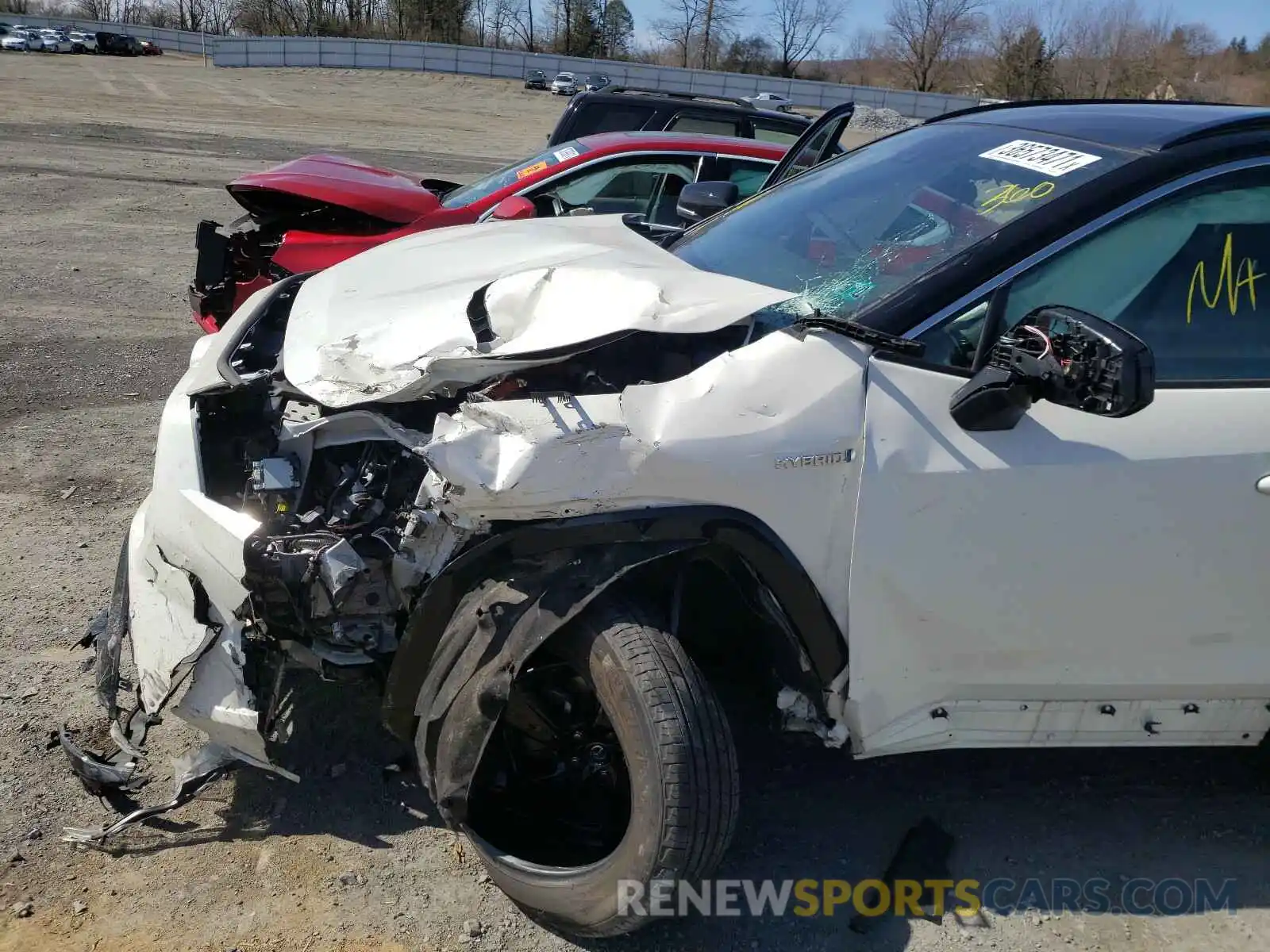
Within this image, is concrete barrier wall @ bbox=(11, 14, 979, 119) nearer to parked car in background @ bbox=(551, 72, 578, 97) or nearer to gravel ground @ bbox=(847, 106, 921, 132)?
parked car in background @ bbox=(551, 72, 578, 97)

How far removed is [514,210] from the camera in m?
5.74

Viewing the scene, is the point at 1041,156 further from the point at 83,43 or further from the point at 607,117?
the point at 83,43

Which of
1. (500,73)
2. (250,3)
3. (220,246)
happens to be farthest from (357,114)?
(250,3)

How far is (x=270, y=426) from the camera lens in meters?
2.73

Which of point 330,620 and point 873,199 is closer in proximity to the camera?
point 330,620

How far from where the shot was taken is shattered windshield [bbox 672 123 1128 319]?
247 centimetres

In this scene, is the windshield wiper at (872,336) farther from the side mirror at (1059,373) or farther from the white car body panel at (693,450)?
the side mirror at (1059,373)

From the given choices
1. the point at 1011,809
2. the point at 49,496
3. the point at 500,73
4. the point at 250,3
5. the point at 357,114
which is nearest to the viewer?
the point at 1011,809

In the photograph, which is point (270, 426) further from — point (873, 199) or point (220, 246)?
point (220, 246)

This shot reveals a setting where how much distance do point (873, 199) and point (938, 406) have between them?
1.00 m

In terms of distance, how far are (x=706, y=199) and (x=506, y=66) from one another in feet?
151

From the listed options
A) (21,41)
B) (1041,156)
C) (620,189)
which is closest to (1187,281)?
(1041,156)

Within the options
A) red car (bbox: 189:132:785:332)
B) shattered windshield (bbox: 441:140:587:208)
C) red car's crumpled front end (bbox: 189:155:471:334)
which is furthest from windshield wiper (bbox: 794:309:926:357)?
shattered windshield (bbox: 441:140:587:208)

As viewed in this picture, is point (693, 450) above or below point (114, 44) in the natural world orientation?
below
